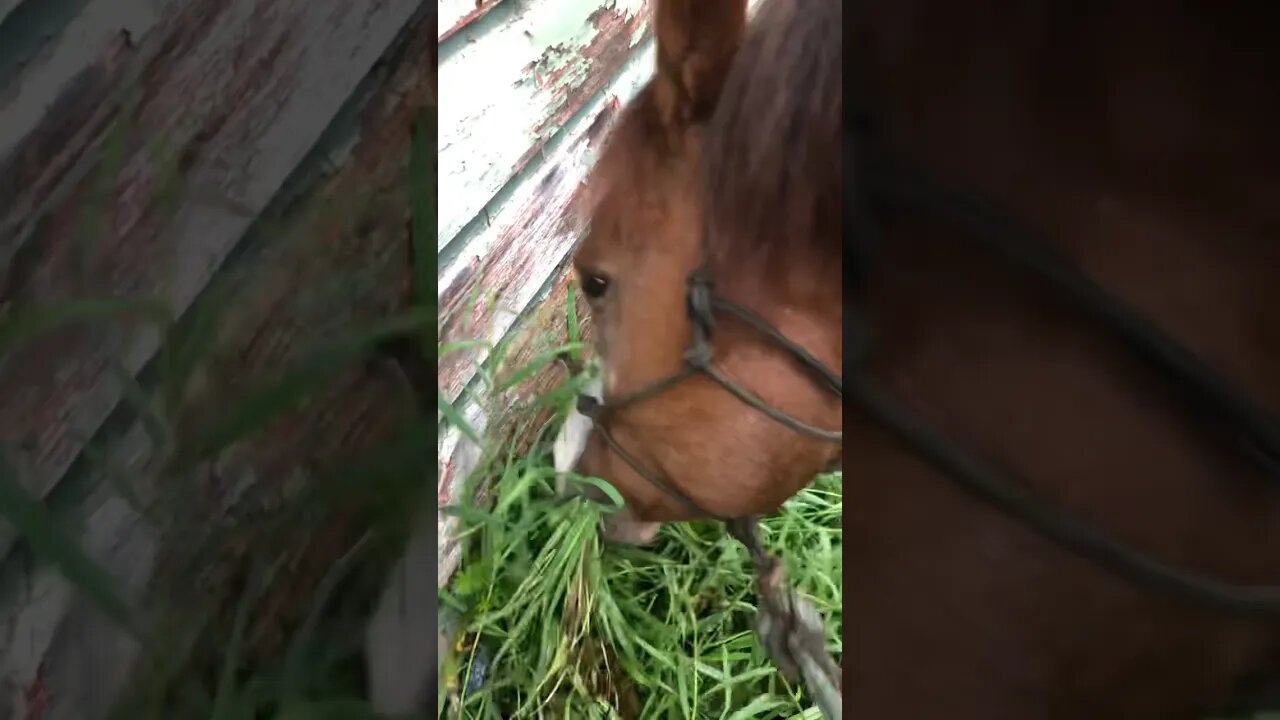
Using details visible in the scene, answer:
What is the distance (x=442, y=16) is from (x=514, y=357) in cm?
8

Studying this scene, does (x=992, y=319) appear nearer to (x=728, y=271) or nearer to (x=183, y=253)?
(x=728, y=271)

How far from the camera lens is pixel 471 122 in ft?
0.77

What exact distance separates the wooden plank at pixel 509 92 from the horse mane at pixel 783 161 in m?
0.04

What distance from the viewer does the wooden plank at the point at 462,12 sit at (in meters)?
0.24

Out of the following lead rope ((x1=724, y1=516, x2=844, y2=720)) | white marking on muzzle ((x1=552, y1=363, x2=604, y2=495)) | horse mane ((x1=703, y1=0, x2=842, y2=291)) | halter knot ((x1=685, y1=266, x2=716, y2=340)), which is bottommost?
lead rope ((x1=724, y1=516, x2=844, y2=720))

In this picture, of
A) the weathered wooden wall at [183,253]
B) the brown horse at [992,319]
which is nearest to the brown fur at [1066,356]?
the brown horse at [992,319]

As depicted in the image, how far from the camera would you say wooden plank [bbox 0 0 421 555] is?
224mm

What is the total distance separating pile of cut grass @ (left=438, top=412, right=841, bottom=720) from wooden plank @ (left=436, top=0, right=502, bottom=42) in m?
0.10

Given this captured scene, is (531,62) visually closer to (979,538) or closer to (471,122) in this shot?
(471,122)

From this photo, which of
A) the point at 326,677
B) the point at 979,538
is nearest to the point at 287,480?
the point at 326,677

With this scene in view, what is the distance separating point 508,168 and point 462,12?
1.5 inches

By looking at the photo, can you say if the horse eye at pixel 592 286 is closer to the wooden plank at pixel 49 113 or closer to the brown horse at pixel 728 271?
the brown horse at pixel 728 271

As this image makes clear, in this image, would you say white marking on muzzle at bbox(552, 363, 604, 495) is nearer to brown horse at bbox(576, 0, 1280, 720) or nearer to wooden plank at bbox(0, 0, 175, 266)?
brown horse at bbox(576, 0, 1280, 720)

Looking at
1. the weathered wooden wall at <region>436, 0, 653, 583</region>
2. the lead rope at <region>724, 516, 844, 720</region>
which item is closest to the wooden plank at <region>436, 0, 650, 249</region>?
the weathered wooden wall at <region>436, 0, 653, 583</region>
